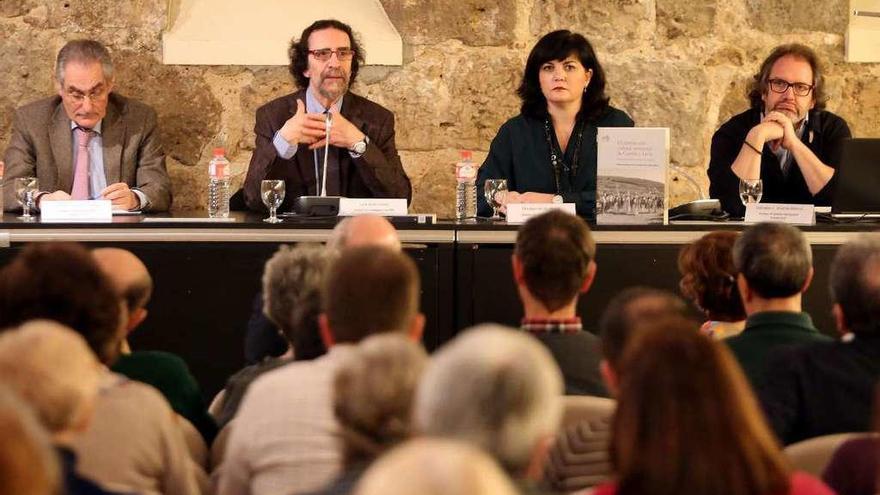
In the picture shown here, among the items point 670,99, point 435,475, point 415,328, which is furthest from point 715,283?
point 670,99

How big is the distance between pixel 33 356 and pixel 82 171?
11.9 feet

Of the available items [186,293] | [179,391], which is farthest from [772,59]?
[179,391]

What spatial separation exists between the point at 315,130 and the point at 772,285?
7.27ft

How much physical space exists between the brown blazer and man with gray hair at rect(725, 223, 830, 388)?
2.08 m

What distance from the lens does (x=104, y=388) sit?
214 centimetres

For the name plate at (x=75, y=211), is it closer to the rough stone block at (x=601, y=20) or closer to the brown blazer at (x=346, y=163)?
the brown blazer at (x=346, y=163)

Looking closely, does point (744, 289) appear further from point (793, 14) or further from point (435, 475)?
point (793, 14)

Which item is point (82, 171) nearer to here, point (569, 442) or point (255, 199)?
point (255, 199)

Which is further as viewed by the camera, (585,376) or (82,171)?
(82,171)

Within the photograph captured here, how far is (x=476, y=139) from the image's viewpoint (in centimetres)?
589

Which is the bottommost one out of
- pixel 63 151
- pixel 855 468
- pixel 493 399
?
pixel 855 468

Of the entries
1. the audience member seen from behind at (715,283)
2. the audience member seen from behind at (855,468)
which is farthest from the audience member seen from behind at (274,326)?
the audience member seen from behind at (855,468)

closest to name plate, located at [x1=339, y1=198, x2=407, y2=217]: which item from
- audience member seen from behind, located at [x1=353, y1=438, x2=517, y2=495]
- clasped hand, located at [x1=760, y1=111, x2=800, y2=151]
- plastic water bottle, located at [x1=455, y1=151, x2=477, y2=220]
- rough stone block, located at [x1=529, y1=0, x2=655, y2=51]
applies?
plastic water bottle, located at [x1=455, y1=151, x2=477, y2=220]

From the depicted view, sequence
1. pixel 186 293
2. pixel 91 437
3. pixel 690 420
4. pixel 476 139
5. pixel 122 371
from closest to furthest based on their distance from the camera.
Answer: pixel 690 420 → pixel 91 437 → pixel 122 371 → pixel 186 293 → pixel 476 139
